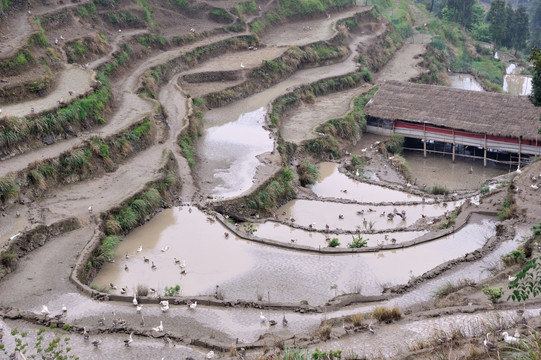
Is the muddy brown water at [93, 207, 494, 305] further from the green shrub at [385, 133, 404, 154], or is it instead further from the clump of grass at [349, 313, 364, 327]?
the green shrub at [385, 133, 404, 154]

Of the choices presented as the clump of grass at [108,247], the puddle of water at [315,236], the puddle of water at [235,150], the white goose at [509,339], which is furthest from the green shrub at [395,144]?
the white goose at [509,339]

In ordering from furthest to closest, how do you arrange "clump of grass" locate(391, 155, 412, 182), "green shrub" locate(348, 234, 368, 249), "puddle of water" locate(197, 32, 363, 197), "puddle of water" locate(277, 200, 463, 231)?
"clump of grass" locate(391, 155, 412, 182) < "puddle of water" locate(197, 32, 363, 197) < "puddle of water" locate(277, 200, 463, 231) < "green shrub" locate(348, 234, 368, 249)

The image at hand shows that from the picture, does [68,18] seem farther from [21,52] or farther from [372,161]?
[372,161]

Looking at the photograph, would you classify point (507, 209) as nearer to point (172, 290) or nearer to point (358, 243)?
point (358, 243)

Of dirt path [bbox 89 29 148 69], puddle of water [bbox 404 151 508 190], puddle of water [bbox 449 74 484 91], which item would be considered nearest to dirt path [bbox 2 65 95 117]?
dirt path [bbox 89 29 148 69]

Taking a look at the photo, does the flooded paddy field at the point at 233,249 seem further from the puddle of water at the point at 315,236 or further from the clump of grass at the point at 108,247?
the clump of grass at the point at 108,247

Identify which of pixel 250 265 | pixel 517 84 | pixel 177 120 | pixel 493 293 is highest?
pixel 493 293

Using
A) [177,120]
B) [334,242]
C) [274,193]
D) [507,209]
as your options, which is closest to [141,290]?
[334,242]
